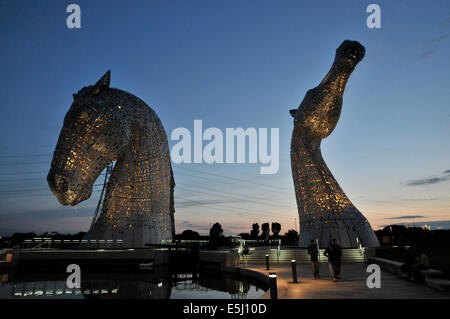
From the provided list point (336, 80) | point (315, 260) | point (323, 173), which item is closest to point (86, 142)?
point (315, 260)

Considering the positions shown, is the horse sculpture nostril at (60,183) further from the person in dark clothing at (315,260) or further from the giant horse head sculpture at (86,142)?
the person in dark clothing at (315,260)

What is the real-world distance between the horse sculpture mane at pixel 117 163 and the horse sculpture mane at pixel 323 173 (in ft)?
24.3

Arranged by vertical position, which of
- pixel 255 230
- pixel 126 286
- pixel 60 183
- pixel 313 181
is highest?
pixel 313 181

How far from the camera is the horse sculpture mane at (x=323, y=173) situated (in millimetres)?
15680

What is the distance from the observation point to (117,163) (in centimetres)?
1712

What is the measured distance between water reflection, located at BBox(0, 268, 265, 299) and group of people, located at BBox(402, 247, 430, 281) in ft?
12.9

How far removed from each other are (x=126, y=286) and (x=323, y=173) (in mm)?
10806

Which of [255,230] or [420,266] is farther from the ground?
[420,266]

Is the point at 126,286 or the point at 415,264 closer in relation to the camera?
the point at 415,264

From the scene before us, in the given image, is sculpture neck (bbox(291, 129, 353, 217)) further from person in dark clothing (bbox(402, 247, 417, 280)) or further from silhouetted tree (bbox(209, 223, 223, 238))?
silhouetted tree (bbox(209, 223, 223, 238))

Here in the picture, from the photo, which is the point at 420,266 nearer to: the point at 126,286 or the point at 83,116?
the point at 126,286

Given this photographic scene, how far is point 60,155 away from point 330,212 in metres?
12.8

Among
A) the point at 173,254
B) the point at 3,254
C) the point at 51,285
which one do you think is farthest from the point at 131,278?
the point at 3,254
